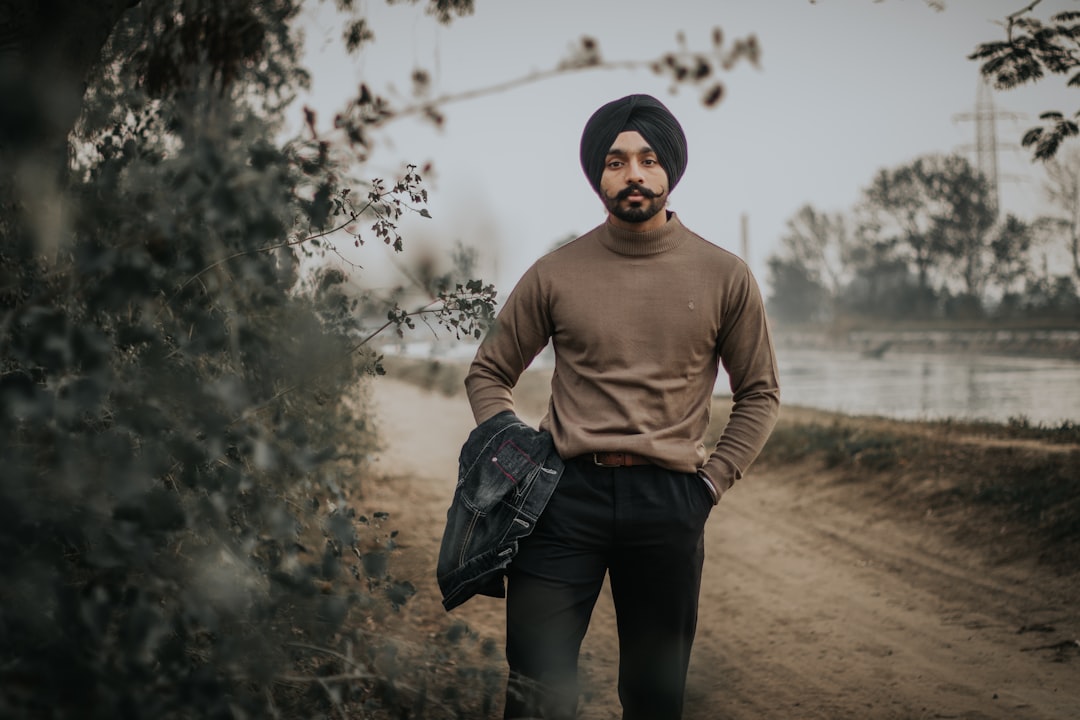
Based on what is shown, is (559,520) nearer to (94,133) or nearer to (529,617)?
(529,617)

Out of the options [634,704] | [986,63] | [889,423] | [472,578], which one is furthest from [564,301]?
[889,423]

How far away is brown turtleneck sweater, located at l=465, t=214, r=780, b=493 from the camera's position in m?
2.56

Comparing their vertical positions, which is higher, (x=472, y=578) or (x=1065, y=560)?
(x=472, y=578)

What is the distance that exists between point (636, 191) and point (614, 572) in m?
1.09

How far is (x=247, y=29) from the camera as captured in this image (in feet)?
8.72

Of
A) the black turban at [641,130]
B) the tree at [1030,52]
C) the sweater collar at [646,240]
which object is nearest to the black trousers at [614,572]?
the sweater collar at [646,240]

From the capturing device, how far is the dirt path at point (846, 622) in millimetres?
4227

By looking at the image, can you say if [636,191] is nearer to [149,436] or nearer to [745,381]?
[745,381]

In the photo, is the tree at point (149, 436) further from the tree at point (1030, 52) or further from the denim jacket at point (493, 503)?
the tree at point (1030, 52)

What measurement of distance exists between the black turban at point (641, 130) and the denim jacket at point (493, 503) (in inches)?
31.7

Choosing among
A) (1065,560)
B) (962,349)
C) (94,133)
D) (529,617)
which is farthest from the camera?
(962,349)

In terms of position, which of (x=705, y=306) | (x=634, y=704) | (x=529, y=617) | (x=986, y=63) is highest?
(x=986, y=63)

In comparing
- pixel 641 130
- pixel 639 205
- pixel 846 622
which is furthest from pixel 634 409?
pixel 846 622

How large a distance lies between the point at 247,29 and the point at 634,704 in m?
2.26
